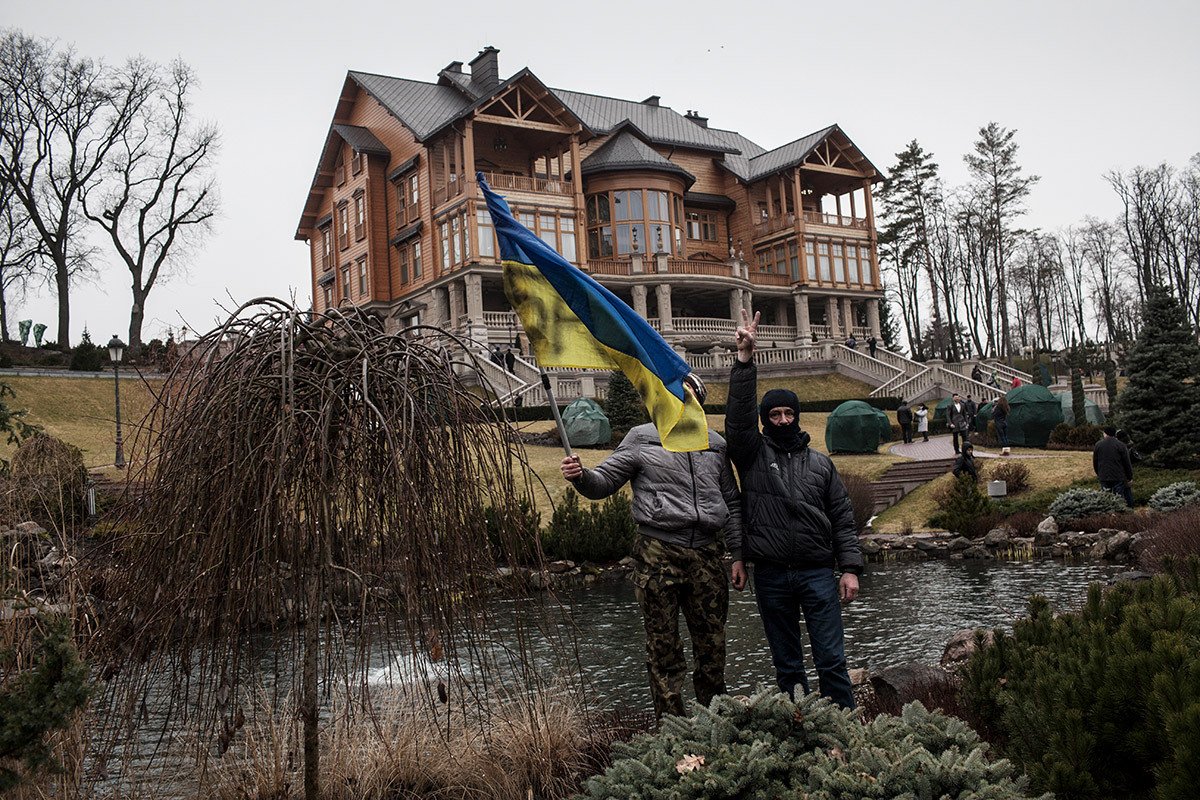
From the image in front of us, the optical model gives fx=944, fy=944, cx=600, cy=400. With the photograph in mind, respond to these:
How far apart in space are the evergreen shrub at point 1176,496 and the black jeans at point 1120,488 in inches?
22.7

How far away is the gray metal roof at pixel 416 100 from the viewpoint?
4291 cm

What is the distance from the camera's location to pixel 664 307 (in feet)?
144

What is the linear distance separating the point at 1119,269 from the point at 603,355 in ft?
226

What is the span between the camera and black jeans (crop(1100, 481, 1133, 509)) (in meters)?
18.3

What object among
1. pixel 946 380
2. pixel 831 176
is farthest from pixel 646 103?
pixel 946 380

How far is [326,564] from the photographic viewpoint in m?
3.93

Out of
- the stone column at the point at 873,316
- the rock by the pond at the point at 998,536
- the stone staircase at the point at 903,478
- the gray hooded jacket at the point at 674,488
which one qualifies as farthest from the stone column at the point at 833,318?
the gray hooded jacket at the point at 674,488

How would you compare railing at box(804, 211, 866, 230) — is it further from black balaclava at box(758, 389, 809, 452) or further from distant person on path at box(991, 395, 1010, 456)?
black balaclava at box(758, 389, 809, 452)

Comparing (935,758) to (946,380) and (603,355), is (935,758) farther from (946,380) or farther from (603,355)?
(946,380)

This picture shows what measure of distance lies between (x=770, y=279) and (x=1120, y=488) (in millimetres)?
32850

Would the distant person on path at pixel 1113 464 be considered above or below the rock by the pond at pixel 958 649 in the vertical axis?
above

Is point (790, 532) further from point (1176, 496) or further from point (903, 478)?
point (903, 478)

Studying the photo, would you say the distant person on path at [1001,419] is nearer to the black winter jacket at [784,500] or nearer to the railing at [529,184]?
the railing at [529,184]

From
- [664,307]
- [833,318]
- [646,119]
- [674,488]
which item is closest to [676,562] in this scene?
[674,488]
